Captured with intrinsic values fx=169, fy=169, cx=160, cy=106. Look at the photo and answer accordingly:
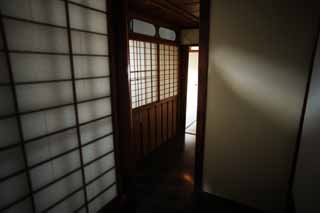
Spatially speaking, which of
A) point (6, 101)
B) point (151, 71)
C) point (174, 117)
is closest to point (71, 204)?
point (6, 101)

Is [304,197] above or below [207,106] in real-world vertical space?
below

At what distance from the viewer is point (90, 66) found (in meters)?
1.61

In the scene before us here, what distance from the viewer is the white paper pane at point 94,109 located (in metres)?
A: 1.57

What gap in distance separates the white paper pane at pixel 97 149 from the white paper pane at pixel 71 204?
317 millimetres

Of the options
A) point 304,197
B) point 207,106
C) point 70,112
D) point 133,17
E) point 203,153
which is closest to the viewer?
point 304,197

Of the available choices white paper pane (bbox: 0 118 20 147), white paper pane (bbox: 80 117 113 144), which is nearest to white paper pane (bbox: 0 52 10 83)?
white paper pane (bbox: 0 118 20 147)

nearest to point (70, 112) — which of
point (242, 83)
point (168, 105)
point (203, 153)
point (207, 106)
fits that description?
point (207, 106)

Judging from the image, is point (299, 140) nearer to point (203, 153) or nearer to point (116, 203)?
point (203, 153)

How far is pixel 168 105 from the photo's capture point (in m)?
3.93

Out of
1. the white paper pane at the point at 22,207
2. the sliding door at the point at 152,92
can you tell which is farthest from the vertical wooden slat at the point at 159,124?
the white paper pane at the point at 22,207

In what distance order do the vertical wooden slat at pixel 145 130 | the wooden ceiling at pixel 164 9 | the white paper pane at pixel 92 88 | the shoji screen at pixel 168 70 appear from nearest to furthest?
1. the white paper pane at pixel 92 88
2. the wooden ceiling at pixel 164 9
3. the vertical wooden slat at pixel 145 130
4. the shoji screen at pixel 168 70

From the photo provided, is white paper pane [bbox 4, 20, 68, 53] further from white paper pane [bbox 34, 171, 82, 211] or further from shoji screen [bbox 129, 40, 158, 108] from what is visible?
shoji screen [bbox 129, 40, 158, 108]

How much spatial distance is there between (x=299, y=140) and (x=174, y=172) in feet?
6.07

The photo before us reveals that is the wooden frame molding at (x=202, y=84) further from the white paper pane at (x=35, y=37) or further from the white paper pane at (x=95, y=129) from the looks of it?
the white paper pane at (x=35, y=37)
